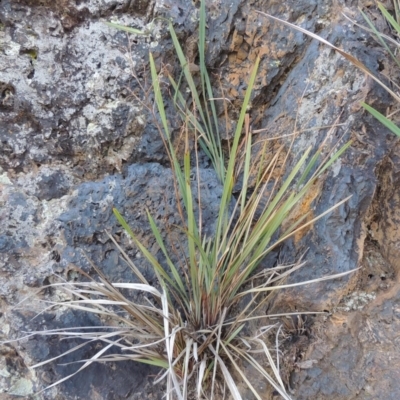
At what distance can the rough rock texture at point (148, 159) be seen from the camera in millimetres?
885

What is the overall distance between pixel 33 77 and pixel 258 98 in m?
0.48

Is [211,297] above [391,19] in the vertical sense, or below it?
below

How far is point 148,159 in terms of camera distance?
3.46 ft

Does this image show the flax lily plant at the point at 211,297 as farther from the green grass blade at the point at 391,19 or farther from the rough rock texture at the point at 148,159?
the green grass blade at the point at 391,19

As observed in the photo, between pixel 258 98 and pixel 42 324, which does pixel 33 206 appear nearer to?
pixel 42 324

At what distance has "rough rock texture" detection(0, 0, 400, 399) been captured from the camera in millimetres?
885

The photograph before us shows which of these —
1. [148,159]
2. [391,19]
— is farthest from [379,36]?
[148,159]

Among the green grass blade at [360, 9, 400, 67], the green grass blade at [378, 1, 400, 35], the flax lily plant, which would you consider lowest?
the flax lily plant

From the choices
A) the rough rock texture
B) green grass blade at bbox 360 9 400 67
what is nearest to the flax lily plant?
the rough rock texture

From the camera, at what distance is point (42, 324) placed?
0.95m

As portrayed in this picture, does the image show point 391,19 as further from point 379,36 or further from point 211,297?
point 211,297

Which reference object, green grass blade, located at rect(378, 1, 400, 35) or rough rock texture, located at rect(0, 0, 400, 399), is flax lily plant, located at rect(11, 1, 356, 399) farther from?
green grass blade, located at rect(378, 1, 400, 35)

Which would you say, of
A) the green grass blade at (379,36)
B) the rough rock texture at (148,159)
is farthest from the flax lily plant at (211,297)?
the green grass blade at (379,36)

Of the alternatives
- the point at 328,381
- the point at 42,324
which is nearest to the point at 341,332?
the point at 328,381
